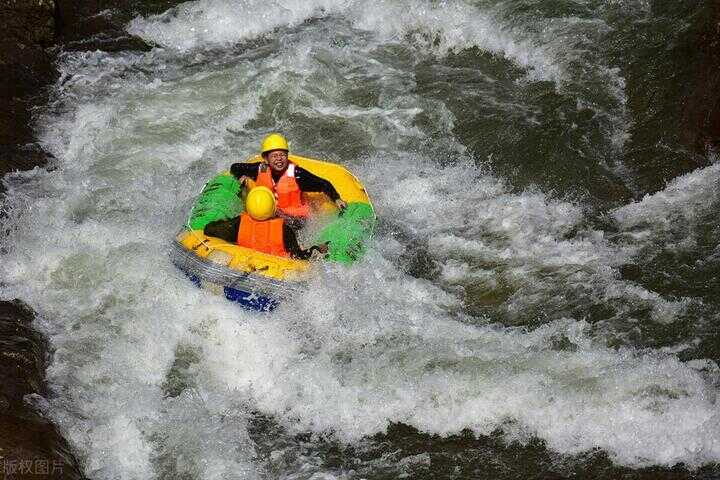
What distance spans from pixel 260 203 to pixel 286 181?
2.68ft

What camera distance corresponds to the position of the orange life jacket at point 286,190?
7.70 meters

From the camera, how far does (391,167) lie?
920 centimetres

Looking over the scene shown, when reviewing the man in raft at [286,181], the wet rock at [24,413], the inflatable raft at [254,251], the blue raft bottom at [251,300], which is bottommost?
the wet rock at [24,413]

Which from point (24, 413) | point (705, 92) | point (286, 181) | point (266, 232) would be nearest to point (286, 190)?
point (286, 181)

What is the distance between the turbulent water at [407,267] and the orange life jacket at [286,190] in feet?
2.88

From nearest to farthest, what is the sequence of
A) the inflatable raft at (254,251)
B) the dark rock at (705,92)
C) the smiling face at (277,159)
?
the inflatable raft at (254,251), the smiling face at (277,159), the dark rock at (705,92)

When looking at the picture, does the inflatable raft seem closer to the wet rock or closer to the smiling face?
the smiling face

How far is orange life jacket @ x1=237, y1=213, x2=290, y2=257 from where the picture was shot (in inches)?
279

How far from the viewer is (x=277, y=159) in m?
7.63

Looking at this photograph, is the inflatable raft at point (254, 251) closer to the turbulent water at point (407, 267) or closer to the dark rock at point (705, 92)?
the turbulent water at point (407, 267)

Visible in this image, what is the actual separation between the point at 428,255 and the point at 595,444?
8.78 feet

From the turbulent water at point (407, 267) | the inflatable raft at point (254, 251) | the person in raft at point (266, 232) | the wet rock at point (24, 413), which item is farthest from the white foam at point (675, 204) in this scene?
the wet rock at point (24, 413)

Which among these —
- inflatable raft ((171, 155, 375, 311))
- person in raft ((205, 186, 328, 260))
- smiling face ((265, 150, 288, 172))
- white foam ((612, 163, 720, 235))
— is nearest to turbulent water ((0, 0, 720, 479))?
white foam ((612, 163, 720, 235))

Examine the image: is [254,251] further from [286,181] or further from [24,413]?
[24,413]
